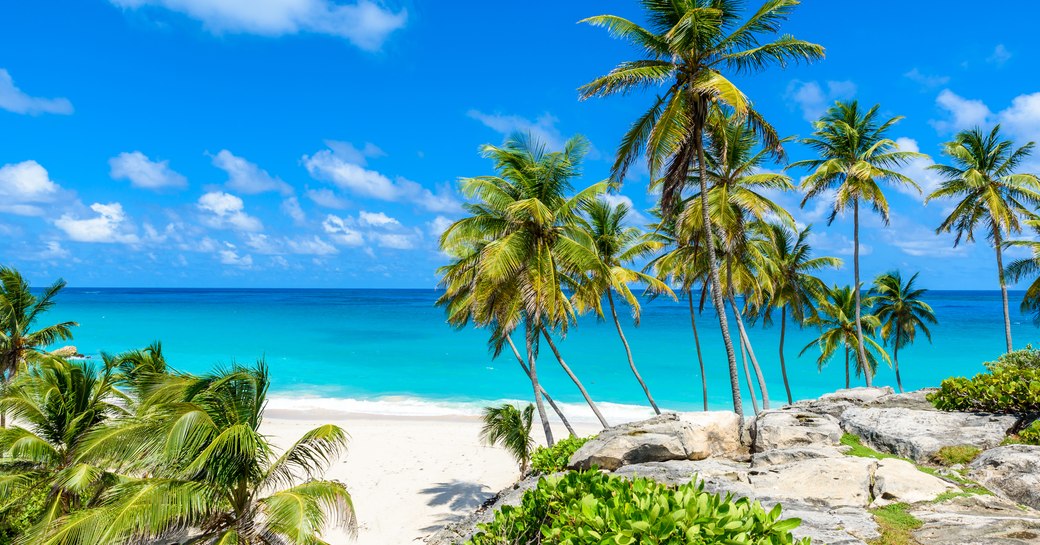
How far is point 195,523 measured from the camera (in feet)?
23.8

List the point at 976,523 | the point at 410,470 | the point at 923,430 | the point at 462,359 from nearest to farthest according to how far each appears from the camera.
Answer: the point at 976,523 < the point at 923,430 < the point at 410,470 < the point at 462,359

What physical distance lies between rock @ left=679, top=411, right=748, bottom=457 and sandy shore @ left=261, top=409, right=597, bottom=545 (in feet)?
23.8

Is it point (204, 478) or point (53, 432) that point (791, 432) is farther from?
point (53, 432)

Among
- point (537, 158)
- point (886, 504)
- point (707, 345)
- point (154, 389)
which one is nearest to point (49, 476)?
point (154, 389)

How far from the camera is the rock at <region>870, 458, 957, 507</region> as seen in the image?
21.9 ft

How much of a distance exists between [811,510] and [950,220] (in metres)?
20.8

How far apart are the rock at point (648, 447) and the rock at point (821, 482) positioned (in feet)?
5.06

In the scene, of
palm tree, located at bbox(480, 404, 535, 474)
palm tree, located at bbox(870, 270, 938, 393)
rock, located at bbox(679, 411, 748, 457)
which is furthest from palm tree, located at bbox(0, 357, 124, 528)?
palm tree, located at bbox(870, 270, 938, 393)

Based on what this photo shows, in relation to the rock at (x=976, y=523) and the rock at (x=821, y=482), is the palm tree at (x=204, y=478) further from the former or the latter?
the rock at (x=976, y=523)

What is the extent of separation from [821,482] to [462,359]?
4236 centimetres

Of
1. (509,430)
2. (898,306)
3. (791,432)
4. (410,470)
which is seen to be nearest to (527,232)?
(509,430)

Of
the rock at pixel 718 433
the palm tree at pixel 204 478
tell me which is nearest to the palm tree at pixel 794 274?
the rock at pixel 718 433

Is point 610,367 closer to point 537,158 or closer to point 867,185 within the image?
point 867,185

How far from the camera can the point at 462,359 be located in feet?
158
